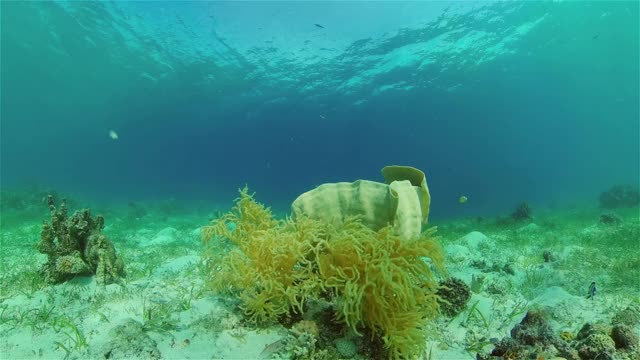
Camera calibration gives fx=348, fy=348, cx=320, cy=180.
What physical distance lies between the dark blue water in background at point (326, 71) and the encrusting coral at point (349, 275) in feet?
67.0

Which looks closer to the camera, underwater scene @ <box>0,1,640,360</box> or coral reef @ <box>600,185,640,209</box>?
underwater scene @ <box>0,1,640,360</box>

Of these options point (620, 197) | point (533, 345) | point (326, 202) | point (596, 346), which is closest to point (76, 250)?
point (326, 202)

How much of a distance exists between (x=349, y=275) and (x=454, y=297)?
74.0 inches

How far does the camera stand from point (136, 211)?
2298 cm

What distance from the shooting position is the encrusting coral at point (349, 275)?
319cm

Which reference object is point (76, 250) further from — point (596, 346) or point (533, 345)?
point (596, 346)

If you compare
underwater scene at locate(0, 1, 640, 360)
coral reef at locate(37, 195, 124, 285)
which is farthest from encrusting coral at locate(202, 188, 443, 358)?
coral reef at locate(37, 195, 124, 285)

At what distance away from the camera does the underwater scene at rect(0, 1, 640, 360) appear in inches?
135

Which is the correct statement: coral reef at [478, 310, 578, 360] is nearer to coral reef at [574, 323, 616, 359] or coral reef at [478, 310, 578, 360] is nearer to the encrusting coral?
coral reef at [574, 323, 616, 359]

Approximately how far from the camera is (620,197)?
74.9 ft

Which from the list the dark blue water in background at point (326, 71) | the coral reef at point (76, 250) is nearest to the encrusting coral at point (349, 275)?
the coral reef at point (76, 250)

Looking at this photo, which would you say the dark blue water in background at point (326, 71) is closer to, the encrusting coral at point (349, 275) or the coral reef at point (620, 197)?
the coral reef at point (620, 197)

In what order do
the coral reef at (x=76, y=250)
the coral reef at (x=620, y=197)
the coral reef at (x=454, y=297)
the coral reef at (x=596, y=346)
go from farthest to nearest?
the coral reef at (x=620, y=197) → the coral reef at (x=76, y=250) → the coral reef at (x=454, y=297) → the coral reef at (x=596, y=346)

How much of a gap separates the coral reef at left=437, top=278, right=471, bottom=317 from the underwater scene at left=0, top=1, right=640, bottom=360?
0.07 ft
